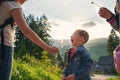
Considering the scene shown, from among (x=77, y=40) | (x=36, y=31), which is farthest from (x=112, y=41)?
(x=77, y=40)

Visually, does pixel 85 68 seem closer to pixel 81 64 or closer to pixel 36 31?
pixel 81 64

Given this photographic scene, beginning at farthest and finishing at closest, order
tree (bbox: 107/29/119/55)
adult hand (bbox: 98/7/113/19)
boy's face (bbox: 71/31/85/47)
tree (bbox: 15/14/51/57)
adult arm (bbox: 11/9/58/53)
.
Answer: tree (bbox: 107/29/119/55) → tree (bbox: 15/14/51/57) → boy's face (bbox: 71/31/85/47) → adult hand (bbox: 98/7/113/19) → adult arm (bbox: 11/9/58/53)

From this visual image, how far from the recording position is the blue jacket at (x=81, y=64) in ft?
20.7

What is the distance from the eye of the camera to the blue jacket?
6.31m

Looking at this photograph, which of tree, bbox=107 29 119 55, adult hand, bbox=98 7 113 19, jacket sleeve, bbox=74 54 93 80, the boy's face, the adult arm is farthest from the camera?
tree, bbox=107 29 119 55

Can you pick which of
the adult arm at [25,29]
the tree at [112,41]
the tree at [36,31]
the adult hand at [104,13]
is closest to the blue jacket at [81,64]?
the adult hand at [104,13]

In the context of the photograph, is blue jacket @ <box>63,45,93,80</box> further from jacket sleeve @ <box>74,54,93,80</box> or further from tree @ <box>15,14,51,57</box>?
tree @ <box>15,14,51,57</box>

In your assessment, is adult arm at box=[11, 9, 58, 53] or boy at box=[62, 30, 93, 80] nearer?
adult arm at box=[11, 9, 58, 53]

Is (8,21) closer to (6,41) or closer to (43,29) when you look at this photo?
(6,41)

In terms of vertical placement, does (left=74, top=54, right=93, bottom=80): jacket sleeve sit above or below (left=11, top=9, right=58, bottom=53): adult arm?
below

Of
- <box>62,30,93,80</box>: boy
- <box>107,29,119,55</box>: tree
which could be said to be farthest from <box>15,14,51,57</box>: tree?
<box>62,30,93,80</box>: boy

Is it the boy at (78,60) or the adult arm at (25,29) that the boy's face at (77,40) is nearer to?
the boy at (78,60)

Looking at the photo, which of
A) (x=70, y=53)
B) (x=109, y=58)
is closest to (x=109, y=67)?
(x=109, y=58)

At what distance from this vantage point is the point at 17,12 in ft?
13.9
